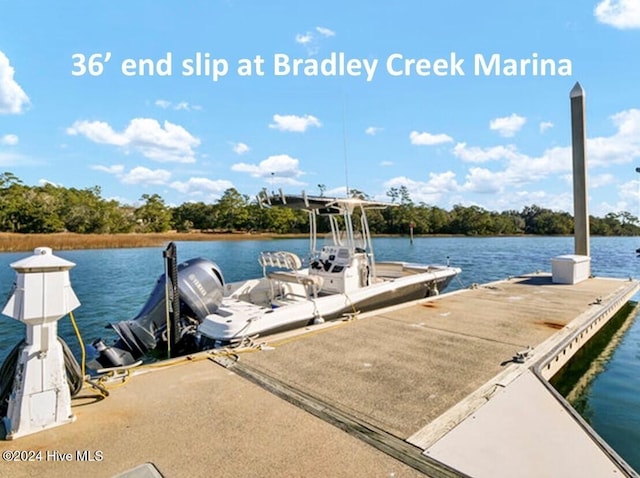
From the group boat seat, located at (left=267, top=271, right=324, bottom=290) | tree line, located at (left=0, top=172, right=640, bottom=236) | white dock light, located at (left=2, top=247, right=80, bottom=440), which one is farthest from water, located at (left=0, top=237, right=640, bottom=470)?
tree line, located at (left=0, top=172, right=640, bottom=236)

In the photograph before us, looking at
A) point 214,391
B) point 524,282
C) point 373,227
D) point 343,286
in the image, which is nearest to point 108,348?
point 214,391

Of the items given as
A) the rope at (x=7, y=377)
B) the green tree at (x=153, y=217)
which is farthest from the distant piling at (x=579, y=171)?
the green tree at (x=153, y=217)

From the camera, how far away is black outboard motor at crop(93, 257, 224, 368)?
18.3 ft

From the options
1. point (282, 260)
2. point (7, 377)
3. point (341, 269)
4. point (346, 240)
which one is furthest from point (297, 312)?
point (7, 377)

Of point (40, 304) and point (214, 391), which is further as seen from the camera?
point (214, 391)

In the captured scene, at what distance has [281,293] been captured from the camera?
27.8 feet

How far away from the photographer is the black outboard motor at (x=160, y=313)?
5.59m

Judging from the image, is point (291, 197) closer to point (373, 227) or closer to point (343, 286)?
point (343, 286)

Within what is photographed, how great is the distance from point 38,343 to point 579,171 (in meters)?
14.4

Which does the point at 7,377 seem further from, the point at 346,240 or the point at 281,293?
the point at 346,240

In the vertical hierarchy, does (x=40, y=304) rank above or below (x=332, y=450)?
above

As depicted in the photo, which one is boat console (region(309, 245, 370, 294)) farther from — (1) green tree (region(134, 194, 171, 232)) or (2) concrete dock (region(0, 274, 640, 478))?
(1) green tree (region(134, 194, 171, 232))

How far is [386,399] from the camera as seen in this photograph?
11.0ft

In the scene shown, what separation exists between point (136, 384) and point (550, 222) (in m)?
92.0
